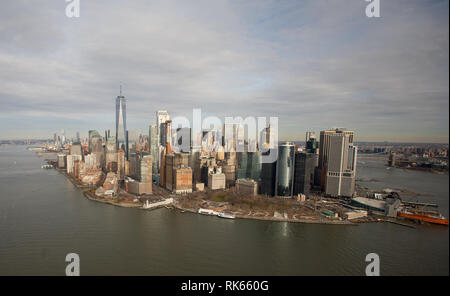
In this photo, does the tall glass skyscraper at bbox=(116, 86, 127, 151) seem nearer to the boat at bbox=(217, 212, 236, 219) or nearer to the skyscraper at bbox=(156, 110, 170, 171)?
the skyscraper at bbox=(156, 110, 170, 171)

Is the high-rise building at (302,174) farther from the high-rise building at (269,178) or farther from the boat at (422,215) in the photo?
the boat at (422,215)

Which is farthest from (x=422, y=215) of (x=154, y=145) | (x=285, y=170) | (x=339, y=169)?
(x=154, y=145)

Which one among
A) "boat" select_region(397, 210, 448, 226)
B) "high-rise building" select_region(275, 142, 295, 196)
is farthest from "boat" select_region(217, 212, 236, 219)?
"boat" select_region(397, 210, 448, 226)

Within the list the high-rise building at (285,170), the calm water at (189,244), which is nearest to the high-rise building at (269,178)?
the high-rise building at (285,170)

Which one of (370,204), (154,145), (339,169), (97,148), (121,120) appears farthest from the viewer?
(121,120)

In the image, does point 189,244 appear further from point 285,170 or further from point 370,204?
point 370,204

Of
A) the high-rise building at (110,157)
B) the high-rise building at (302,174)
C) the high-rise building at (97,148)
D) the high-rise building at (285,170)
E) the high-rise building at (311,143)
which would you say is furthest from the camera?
the high-rise building at (97,148)
